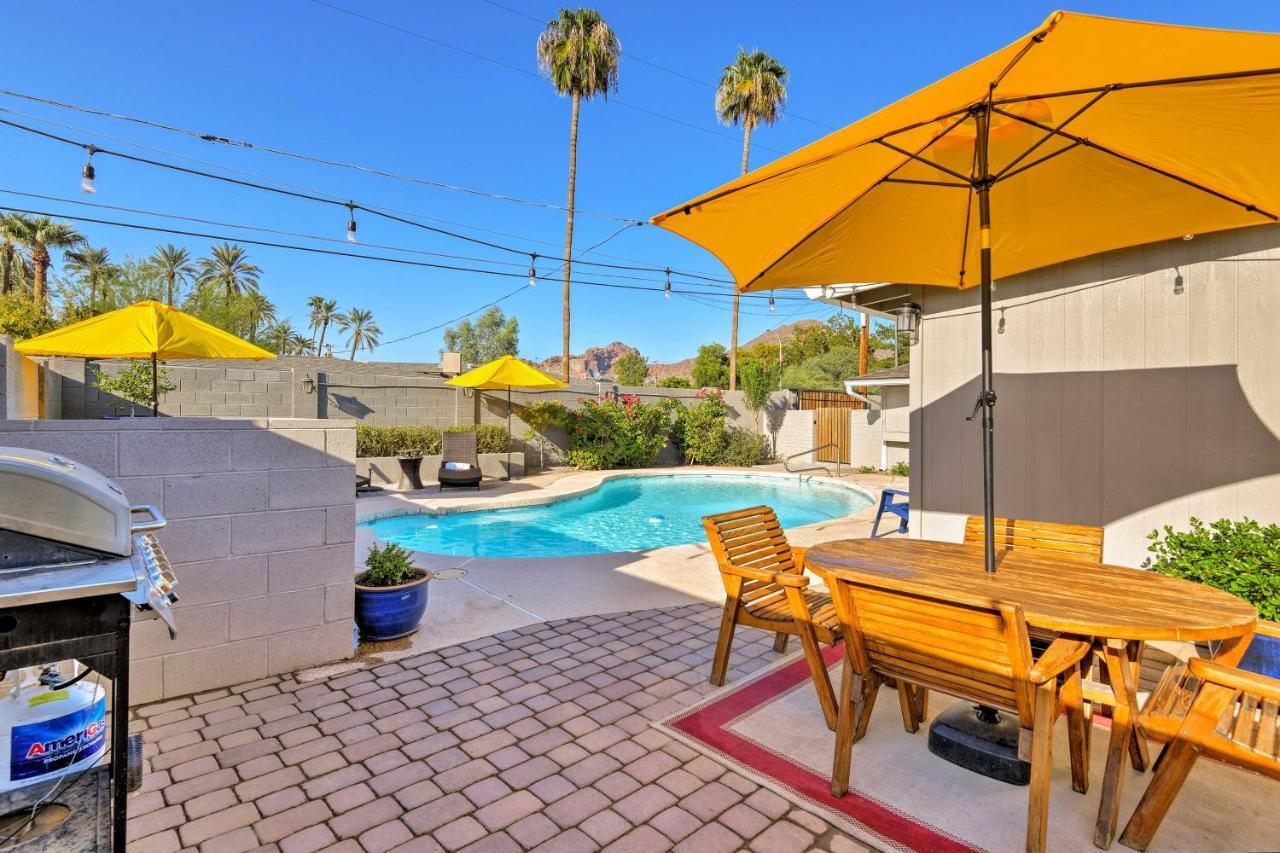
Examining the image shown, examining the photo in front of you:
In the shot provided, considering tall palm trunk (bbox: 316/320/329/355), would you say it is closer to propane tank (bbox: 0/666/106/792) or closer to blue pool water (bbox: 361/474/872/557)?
blue pool water (bbox: 361/474/872/557)

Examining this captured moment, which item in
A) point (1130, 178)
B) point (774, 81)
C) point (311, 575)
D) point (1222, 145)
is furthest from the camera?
point (774, 81)

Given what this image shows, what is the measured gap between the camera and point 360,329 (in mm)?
59125

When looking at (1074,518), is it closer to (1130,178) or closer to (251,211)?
(1130,178)

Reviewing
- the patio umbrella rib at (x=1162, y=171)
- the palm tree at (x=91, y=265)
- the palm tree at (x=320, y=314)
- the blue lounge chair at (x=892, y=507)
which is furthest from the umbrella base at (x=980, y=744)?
the palm tree at (x=320, y=314)

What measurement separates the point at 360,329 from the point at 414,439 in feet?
180

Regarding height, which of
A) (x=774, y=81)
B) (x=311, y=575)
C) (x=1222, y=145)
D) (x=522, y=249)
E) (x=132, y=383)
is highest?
(x=774, y=81)

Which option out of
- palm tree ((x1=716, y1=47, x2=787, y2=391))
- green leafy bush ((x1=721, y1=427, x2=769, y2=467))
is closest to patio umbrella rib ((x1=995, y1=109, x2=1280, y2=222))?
green leafy bush ((x1=721, y1=427, x2=769, y2=467))

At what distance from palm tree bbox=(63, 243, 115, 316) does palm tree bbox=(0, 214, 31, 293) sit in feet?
5.30

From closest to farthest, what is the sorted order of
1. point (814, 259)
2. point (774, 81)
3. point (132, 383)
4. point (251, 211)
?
1. point (814, 259)
2. point (132, 383)
3. point (251, 211)
4. point (774, 81)

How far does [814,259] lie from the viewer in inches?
132

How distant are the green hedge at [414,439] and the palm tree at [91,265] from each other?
16.9 metres

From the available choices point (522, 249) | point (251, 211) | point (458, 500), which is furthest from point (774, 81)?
point (458, 500)

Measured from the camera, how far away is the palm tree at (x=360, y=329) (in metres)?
57.8

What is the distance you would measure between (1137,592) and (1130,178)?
196cm
